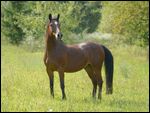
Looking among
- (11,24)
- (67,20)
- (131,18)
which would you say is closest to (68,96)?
(131,18)

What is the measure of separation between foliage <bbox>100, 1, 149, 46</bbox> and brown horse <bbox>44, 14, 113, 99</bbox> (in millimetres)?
15328

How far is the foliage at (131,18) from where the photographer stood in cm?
2631

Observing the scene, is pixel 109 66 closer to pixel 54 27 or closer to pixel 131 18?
pixel 54 27

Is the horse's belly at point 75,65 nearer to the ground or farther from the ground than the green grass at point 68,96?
farther from the ground

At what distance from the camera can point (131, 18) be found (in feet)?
86.6

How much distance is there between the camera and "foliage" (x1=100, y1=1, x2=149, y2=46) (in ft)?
86.3

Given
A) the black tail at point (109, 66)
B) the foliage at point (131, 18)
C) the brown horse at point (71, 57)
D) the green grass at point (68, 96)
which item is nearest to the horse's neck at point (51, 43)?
the brown horse at point (71, 57)

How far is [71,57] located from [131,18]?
652 inches

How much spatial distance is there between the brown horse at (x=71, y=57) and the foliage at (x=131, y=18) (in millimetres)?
15328

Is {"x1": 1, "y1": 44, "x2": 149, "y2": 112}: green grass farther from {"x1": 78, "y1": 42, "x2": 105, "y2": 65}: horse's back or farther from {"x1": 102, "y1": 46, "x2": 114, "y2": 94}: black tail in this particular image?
{"x1": 78, "y1": 42, "x2": 105, "y2": 65}: horse's back

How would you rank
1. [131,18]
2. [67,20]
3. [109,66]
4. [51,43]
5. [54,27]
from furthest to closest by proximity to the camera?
[67,20] → [131,18] → [109,66] → [51,43] → [54,27]

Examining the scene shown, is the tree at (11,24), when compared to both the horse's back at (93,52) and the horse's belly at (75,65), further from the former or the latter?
the horse's belly at (75,65)

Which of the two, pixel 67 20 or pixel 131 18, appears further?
pixel 67 20

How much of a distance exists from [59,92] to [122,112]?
9.24ft
